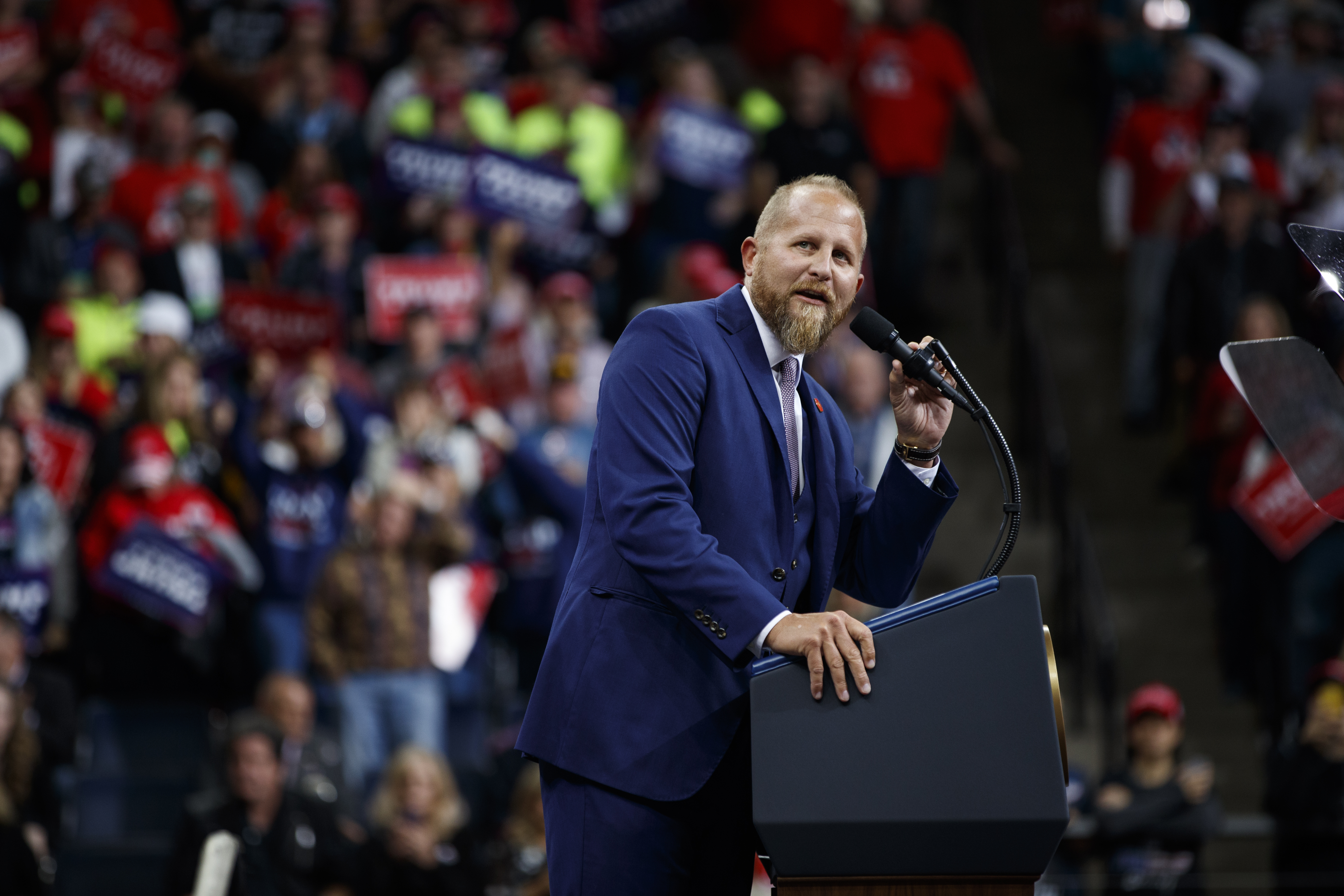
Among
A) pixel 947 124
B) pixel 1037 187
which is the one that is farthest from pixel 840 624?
pixel 1037 187

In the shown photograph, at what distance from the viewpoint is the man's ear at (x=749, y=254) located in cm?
313

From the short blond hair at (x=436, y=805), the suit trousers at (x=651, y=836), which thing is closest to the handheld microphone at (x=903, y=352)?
the suit trousers at (x=651, y=836)

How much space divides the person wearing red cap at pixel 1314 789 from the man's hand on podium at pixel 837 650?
404 cm

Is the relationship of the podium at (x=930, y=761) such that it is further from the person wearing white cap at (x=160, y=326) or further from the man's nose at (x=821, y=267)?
the person wearing white cap at (x=160, y=326)

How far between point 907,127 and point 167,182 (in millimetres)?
4220

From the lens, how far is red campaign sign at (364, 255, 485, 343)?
29.2 ft

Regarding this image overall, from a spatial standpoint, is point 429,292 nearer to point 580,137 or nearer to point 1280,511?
point 580,137

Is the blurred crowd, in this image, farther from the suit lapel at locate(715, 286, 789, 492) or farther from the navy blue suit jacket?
the suit lapel at locate(715, 286, 789, 492)

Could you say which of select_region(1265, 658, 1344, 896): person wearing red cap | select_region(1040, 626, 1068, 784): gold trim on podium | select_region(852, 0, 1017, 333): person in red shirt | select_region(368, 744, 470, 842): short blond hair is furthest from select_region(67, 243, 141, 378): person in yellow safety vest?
select_region(1040, 626, 1068, 784): gold trim on podium

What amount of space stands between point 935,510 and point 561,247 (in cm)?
666

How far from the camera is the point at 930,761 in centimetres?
255

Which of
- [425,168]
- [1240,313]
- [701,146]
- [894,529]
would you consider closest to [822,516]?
[894,529]

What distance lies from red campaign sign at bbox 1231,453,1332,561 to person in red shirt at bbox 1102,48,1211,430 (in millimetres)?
1938

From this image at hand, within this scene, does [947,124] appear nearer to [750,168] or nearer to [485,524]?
[750,168]
